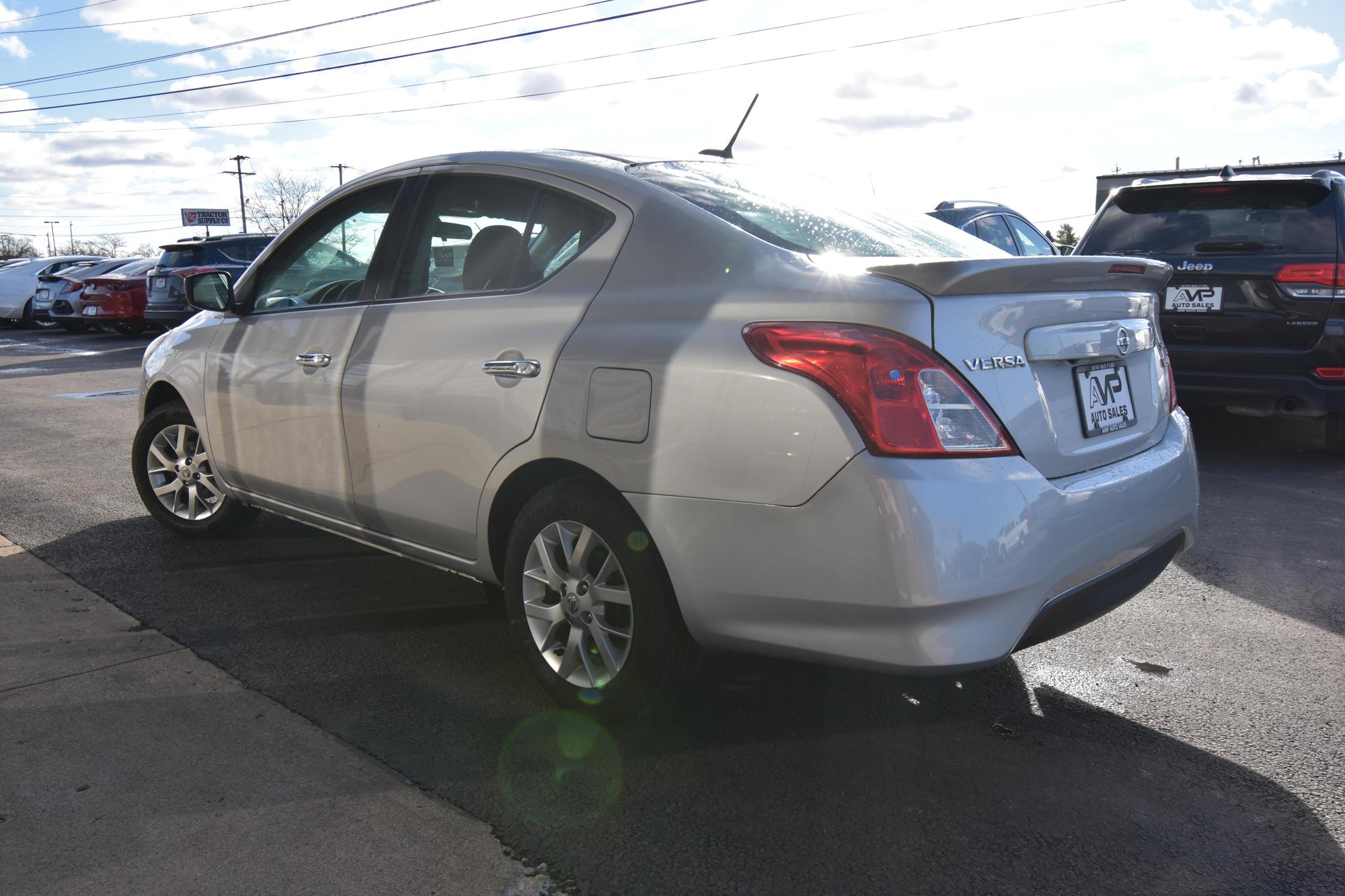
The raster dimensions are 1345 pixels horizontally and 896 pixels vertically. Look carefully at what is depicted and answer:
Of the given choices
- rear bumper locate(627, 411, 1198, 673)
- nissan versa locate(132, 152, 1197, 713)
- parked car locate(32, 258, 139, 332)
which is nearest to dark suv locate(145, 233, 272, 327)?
parked car locate(32, 258, 139, 332)

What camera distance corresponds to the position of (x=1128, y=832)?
2.53m

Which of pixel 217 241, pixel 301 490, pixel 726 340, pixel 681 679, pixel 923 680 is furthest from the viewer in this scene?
pixel 217 241

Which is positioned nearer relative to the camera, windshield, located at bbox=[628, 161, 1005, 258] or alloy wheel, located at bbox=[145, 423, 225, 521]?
windshield, located at bbox=[628, 161, 1005, 258]

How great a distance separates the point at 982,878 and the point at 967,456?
35.7 inches

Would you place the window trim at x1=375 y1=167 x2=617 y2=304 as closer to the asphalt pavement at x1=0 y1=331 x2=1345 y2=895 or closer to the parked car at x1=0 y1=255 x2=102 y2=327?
the asphalt pavement at x1=0 y1=331 x2=1345 y2=895

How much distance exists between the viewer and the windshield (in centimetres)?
302

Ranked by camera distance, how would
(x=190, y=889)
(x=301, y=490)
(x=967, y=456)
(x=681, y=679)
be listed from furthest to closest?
(x=301, y=490), (x=681, y=679), (x=967, y=456), (x=190, y=889)

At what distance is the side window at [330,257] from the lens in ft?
12.8

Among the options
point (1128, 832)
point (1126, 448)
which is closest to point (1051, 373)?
point (1126, 448)

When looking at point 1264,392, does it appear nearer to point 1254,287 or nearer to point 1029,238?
point 1254,287

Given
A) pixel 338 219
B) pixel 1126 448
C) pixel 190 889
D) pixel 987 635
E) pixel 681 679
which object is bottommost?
pixel 190 889

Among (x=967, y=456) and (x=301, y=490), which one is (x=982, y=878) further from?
(x=301, y=490)

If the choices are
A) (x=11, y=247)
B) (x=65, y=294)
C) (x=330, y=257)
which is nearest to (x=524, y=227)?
(x=330, y=257)

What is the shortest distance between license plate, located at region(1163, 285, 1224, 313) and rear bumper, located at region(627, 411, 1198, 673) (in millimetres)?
4368
